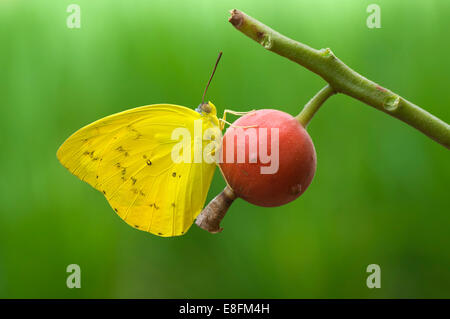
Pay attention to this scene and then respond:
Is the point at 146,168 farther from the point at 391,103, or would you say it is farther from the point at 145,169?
the point at 391,103

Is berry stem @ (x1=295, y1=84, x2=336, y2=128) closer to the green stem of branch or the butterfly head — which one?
the green stem of branch

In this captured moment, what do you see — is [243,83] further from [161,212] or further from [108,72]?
[161,212]

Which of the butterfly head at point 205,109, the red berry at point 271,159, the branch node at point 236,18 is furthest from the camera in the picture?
the butterfly head at point 205,109

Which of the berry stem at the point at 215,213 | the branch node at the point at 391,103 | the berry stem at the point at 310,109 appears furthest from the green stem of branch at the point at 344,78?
the berry stem at the point at 215,213

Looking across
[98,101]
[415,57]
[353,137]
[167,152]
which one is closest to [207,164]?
[167,152]

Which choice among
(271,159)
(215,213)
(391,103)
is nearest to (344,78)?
(391,103)

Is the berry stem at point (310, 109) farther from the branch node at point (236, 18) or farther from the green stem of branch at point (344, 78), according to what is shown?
the branch node at point (236, 18)

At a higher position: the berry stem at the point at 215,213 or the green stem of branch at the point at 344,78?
the green stem of branch at the point at 344,78
